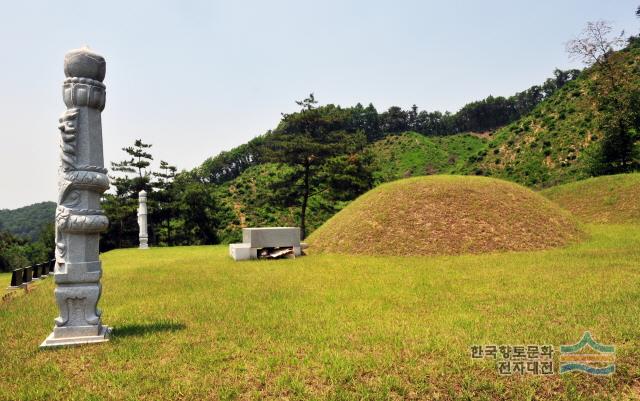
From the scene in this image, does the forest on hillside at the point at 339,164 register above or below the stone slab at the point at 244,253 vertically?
above

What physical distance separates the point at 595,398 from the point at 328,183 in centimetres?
2844

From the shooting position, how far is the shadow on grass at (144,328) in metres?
6.09

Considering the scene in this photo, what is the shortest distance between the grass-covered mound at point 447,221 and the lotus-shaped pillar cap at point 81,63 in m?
12.2

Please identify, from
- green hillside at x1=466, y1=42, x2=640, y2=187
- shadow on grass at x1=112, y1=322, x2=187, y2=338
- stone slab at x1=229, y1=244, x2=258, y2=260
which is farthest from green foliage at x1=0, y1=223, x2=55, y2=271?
green hillside at x1=466, y1=42, x2=640, y2=187

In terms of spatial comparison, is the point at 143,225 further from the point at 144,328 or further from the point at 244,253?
the point at 144,328

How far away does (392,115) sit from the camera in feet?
278

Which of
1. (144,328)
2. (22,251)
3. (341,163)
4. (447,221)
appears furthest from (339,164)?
(22,251)

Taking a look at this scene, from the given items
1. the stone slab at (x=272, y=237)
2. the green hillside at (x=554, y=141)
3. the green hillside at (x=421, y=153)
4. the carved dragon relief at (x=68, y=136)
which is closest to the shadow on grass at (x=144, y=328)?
the carved dragon relief at (x=68, y=136)

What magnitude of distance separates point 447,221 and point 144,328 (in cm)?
1359

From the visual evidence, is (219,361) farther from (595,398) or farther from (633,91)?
(633,91)

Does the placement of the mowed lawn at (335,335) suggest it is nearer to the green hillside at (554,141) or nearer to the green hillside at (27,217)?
the green hillside at (554,141)

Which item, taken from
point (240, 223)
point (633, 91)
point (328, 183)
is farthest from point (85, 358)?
point (240, 223)

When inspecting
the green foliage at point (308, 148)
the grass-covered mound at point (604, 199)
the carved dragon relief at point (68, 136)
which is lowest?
the grass-covered mound at point (604, 199)

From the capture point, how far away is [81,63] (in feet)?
19.4
